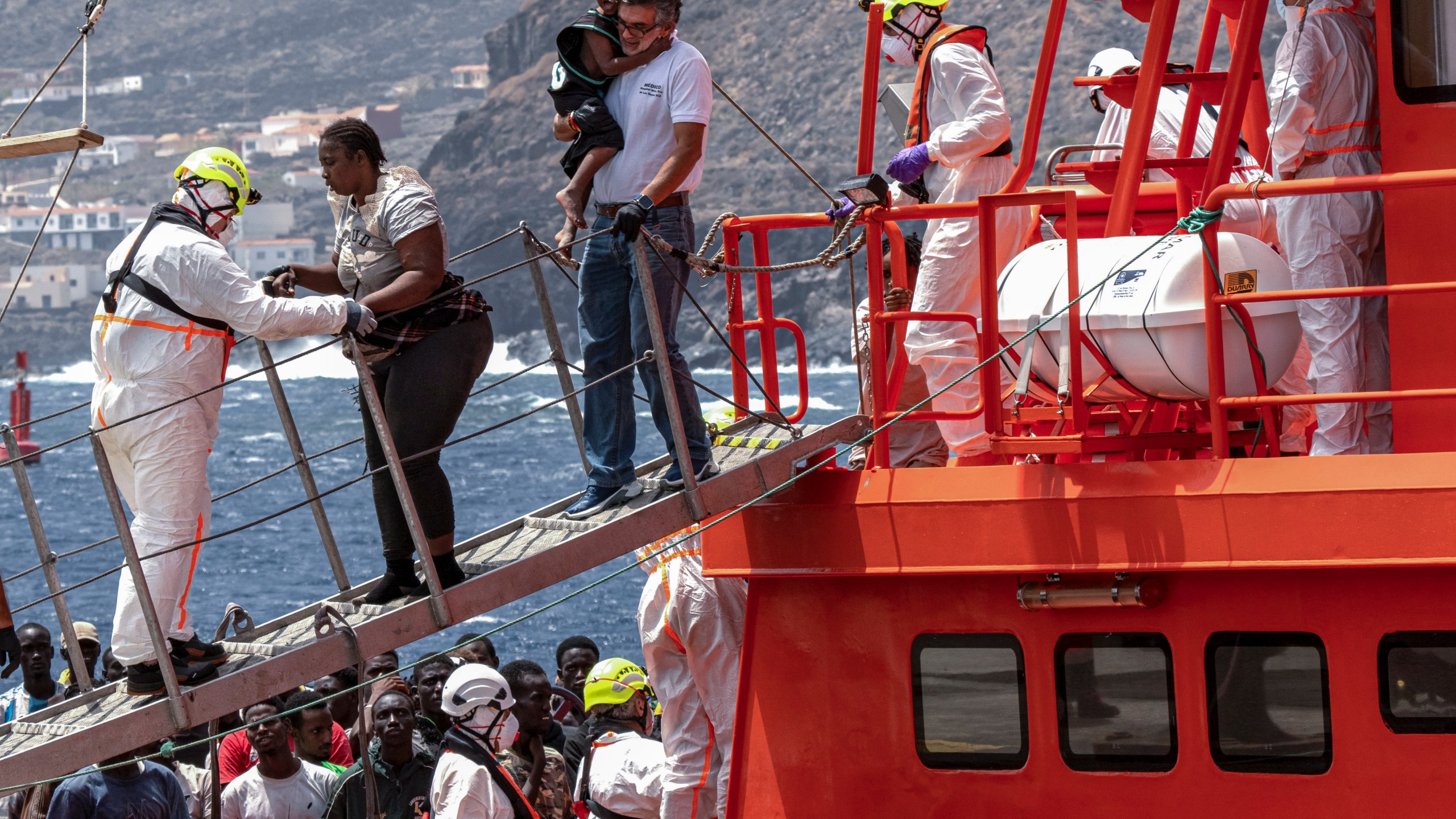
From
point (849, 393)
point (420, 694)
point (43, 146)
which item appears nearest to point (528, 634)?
point (420, 694)

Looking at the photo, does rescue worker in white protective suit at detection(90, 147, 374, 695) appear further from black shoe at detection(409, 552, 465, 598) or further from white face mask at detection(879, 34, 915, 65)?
white face mask at detection(879, 34, 915, 65)

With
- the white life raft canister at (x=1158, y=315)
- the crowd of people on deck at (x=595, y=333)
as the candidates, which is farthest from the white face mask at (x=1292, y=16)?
the white life raft canister at (x=1158, y=315)

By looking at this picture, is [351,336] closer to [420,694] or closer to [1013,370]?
[1013,370]

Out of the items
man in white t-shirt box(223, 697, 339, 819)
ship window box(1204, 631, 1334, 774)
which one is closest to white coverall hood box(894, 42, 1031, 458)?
ship window box(1204, 631, 1334, 774)

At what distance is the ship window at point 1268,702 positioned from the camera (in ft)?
16.9

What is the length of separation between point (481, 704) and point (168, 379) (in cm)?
204

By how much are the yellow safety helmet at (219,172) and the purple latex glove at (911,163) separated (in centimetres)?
254

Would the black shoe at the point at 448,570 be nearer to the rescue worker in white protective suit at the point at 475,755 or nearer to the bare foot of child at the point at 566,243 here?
the bare foot of child at the point at 566,243

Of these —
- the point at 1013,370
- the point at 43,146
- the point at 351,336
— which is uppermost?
the point at 43,146

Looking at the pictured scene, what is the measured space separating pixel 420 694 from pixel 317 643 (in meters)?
3.21

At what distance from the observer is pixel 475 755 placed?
7.09 metres

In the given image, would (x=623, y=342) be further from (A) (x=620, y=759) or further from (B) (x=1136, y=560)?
(B) (x=1136, y=560)

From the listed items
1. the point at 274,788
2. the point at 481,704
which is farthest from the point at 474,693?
the point at 274,788

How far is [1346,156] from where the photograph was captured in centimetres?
571
